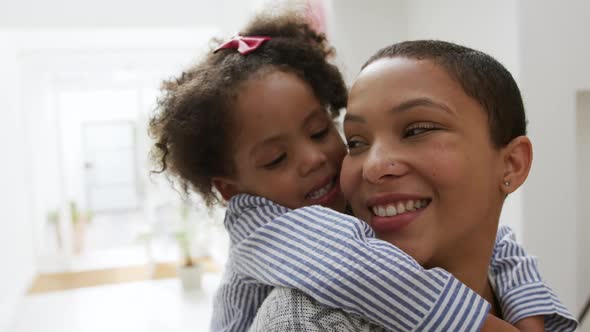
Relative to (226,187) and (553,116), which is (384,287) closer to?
(226,187)

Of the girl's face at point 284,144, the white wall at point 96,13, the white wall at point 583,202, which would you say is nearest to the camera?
the girl's face at point 284,144

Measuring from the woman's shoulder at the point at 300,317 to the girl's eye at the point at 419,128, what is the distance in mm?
242

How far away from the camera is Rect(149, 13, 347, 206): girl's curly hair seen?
0.89 metres

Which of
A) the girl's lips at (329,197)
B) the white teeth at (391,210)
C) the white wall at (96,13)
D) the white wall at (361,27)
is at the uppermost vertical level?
the white wall at (96,13)

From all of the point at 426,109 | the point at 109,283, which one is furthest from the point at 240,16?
the point at 109,283

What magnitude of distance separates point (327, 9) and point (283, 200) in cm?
96

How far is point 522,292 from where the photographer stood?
2.57 feet

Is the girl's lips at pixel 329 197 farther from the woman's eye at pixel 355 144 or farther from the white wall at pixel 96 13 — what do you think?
the white wall at pixel 96 13

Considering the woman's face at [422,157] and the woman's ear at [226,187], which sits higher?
the woman's face at [422,157]

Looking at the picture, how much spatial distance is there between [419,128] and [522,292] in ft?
1.19

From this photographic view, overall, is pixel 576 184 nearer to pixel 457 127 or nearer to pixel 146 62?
pixel 457 127

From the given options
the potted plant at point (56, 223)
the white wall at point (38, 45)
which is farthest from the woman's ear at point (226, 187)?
the potted plant at point (56, 223)

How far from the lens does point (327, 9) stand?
1615mm

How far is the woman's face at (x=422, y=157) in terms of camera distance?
2.02 feet
